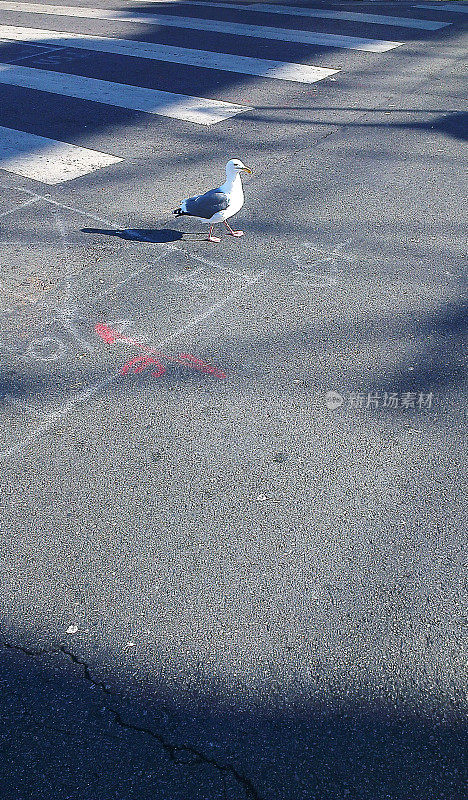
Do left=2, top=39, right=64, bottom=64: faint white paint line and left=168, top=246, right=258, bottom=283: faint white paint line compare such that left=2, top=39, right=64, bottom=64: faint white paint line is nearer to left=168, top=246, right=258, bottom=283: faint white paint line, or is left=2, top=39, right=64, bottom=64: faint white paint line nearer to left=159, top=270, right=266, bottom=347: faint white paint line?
left=168, top=246, right=258, bottom=283: faint white paint line

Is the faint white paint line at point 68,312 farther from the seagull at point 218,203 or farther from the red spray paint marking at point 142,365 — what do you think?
the seagull at point 218,203

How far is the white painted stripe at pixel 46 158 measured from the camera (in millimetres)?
8258

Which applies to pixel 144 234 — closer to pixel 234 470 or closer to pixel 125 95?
pixel 234 470

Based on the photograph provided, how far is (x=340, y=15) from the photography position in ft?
49.7

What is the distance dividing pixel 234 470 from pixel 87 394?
1166mm

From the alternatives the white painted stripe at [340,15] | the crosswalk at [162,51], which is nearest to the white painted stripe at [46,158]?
the crosswalk at [162,51]

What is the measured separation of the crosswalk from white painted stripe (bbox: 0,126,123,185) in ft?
0.04

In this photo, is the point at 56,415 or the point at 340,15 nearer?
the point at 56,415

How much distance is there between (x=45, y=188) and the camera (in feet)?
26.0

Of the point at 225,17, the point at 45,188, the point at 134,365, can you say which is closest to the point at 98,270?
the point at 134,365

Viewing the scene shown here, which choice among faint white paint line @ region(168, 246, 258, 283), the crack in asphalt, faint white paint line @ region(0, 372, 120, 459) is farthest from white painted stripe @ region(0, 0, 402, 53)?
the crack in asphalt

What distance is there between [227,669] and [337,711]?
0.47 metres

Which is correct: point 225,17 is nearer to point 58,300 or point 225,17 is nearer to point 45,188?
point 45,188

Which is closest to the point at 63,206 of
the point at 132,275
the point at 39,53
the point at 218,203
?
the point at 132,275
